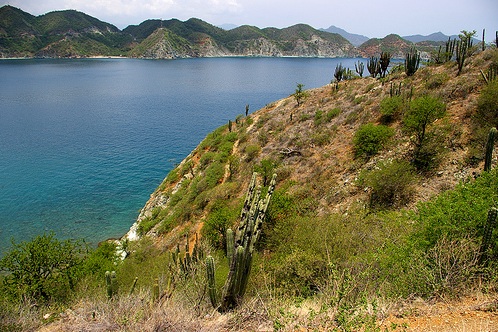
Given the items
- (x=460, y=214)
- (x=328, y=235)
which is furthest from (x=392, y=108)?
(x=460, y=214)

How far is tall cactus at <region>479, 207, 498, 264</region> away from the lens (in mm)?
7407

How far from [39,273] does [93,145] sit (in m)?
37.1

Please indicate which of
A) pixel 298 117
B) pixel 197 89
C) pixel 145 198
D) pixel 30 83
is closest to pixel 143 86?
pixel 197 89

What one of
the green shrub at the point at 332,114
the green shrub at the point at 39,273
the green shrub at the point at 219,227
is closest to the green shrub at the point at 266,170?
the green shrub at the point at 219,227

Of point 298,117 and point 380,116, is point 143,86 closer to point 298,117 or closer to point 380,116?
point 298,117

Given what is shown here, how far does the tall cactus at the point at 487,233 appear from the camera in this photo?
A: 741 cm

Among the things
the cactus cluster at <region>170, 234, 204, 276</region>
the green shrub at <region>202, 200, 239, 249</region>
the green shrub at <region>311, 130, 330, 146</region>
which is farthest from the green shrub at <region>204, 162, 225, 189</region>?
the cactus cluster at <region>170, 234, 204, 276</region>

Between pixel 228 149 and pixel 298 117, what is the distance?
9.01m

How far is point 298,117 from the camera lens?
30.5 m

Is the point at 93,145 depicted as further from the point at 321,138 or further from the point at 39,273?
the point at 321,138

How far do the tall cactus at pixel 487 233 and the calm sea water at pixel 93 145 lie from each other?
2841 centimetres

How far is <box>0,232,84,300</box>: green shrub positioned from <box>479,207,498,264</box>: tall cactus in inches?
723

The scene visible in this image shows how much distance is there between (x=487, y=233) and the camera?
7.57 metres

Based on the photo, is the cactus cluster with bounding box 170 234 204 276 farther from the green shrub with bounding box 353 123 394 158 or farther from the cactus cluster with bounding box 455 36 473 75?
the cactus cluster with bounding box 455 36 473 75
